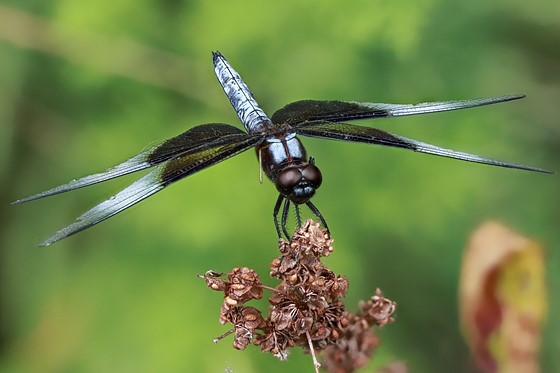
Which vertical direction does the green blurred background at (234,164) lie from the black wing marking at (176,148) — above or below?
above

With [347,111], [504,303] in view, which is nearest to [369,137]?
[347,111]

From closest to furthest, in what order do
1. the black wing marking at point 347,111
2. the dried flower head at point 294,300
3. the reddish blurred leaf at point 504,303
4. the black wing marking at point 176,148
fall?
1. the dried flower head at point 294,300
2. the black wing marking at point 176,148
3. the black wing marking at point 347,111
4. the reddish blurred leaf at point 504,303

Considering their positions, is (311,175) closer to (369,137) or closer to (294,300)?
(369,137)

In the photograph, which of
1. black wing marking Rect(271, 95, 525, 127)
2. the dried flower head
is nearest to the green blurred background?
black wing marking Rect(271, 95, 525, 127)

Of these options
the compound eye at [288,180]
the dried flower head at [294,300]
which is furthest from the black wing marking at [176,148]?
the dried flower head at [294,300]

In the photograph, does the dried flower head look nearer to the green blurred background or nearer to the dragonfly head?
the dragonfly head

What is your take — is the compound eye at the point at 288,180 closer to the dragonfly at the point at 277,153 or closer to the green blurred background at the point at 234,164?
the dragonfly at the point at 277,153
